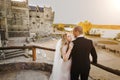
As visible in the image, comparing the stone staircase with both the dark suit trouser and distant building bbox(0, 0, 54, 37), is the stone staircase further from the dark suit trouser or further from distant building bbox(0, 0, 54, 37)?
the dark suit trouser

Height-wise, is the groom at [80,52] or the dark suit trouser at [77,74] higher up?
the groom at [80,52]

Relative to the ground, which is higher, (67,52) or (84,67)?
(67,52)

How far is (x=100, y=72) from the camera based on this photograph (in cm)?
654

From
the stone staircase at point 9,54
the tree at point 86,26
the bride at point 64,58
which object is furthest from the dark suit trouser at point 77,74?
the tree at point 86,26

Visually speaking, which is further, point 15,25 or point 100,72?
point 15,25

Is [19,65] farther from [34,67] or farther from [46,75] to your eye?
[46,75]

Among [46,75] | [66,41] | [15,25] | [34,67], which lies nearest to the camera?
[66,41]

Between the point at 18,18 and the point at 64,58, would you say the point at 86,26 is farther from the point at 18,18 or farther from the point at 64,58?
the point at 64,58

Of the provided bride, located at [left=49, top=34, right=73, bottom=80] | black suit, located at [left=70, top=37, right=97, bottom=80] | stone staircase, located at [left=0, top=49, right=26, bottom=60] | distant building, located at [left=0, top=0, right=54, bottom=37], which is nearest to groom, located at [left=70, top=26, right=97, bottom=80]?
black suit, located at [left=70, top=37, right=97, bottom=80]

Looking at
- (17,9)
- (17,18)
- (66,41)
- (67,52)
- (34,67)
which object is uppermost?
(17,9)

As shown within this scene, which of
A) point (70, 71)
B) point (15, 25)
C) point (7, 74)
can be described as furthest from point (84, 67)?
point (15, 25)

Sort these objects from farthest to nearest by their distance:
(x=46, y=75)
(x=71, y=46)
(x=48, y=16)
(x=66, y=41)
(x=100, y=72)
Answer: (x=48, y=16) → (x=100, y=72) → (x=46, y=75) → (x=66, y=41) → (x=71, y=46)

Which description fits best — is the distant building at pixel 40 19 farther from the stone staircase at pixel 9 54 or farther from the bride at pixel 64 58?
the bride at pixel 64 58

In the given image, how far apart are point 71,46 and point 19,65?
3182mm
